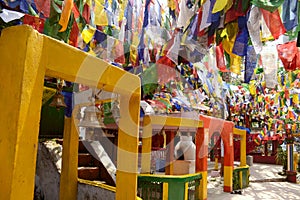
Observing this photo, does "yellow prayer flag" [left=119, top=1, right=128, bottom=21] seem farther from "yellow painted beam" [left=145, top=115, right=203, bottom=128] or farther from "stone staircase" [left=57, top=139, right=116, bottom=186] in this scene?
"stone staircase" [left=57, top=139, right=116, bottom=186]

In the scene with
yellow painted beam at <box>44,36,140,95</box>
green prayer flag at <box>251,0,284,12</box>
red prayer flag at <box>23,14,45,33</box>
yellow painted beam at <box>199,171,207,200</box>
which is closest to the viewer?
yellow painted beam at <box>44,36,140,95</box>

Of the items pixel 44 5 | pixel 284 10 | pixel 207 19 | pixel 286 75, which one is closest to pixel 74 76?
pixel 44 5

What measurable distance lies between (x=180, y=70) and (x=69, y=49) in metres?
5.27

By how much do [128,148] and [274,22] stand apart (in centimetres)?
258

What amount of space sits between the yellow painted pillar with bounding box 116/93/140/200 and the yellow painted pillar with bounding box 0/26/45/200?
1.79 metres

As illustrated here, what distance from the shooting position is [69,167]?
17.9 ft

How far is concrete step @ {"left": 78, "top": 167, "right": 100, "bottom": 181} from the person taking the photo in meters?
6.76

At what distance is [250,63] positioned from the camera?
469cm

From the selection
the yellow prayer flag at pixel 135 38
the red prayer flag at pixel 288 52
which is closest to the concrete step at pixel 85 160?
the yellow prayer flag at pixel 135 38

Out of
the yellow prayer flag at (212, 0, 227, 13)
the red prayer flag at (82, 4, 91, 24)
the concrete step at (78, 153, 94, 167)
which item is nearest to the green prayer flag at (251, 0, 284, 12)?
the yellow prayer flag at (212, 0, 227, 13)

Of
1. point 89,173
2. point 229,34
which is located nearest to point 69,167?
point 89,173

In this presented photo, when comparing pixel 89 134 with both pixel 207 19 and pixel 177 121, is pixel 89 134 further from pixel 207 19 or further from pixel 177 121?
pixel 207 19

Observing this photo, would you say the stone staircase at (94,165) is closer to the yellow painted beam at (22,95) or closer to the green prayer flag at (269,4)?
the yellow painted beam at (22,95)

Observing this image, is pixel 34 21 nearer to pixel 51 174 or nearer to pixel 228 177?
pixel 51 174
